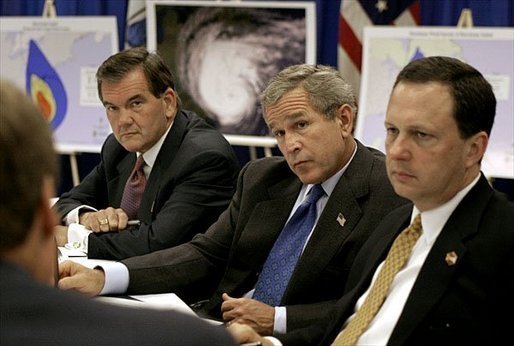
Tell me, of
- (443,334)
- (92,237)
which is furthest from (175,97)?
(443,334)

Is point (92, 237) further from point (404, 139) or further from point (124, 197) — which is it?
point (404, 139)

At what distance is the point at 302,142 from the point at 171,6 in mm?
3498

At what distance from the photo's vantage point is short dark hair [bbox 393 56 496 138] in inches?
98.2

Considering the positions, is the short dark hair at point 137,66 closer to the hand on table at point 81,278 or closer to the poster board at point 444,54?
the hand on table at point 81,278

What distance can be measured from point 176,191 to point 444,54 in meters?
2.37

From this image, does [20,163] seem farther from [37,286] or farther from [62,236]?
[62,236]

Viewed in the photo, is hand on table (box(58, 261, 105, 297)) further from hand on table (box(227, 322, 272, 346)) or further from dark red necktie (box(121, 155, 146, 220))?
dark red necktie (box(121, 155, 146, 220))

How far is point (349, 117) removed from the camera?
11.0ft

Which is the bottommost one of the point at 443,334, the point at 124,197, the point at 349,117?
the point at 124,197

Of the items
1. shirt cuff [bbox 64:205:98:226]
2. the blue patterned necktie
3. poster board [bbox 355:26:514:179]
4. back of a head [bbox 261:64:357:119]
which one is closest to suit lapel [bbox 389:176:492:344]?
→ the blue patterned necktie

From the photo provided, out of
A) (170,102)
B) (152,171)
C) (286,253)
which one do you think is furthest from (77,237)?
(286,253)

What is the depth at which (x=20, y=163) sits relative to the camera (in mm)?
1146

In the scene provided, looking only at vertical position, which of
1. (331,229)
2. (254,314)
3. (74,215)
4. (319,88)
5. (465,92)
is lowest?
(74,215)

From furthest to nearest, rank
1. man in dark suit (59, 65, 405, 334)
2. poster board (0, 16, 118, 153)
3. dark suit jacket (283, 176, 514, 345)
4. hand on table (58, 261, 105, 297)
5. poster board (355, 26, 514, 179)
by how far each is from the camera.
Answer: poster board (0, 16, 118, 153), poster board (355, 26, 514, 179), hand on table (58, 261, 105, 297), man in dark suit (59, 65, 405, 334), dark suit jacket (283, 176, 514, 345)
